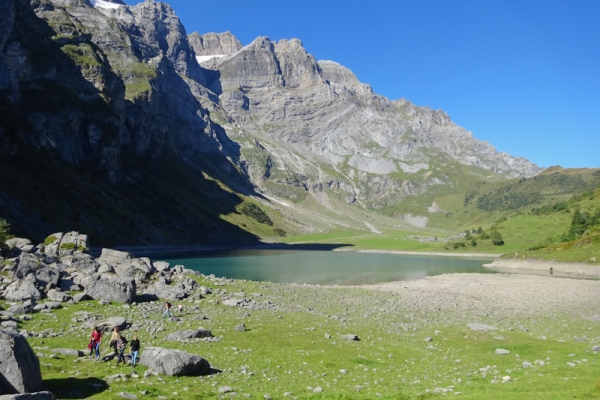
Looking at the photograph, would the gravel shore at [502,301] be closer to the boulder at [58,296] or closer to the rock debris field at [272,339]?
the rock debris field at [272,339]

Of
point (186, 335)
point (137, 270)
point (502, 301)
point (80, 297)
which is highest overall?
point (137, 270)

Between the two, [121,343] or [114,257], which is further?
→ [114,257]

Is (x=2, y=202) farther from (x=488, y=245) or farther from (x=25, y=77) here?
(x=488, y=245)

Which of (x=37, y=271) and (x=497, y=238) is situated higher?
(x=497, y=238)

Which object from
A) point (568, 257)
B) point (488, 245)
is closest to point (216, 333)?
point (568, 257)

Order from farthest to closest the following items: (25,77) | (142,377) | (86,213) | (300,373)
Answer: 1. (25,77)
2. (86,213)
3. (300,373)
4. (142,377)

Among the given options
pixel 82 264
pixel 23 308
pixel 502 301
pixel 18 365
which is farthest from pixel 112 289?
pixel 502 301

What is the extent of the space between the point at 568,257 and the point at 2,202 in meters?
162

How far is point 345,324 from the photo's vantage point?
36.7 m

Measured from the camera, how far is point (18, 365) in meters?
14.4

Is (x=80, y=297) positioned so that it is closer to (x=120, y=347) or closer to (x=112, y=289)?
(x=112, y=289)

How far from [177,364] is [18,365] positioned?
717cm

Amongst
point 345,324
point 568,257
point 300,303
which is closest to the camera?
point 345,324

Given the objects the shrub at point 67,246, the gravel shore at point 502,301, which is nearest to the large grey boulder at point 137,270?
the shrub at point 67,246
